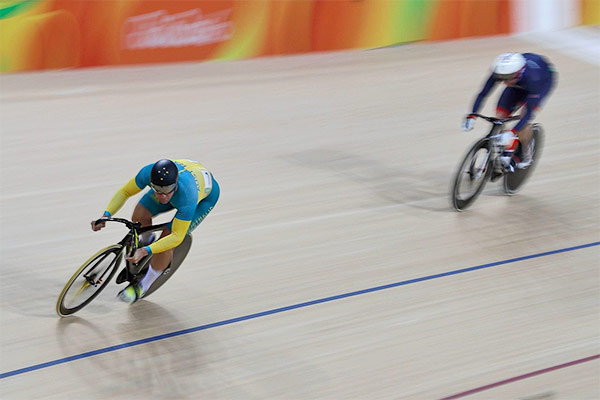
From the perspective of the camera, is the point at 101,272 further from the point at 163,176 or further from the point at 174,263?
the point at 163,176

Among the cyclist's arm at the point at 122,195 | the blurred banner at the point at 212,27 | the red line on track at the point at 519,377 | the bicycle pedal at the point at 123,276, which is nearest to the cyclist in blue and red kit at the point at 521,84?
the red line on track at the point at 519,377

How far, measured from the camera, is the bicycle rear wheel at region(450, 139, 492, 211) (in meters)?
4.95

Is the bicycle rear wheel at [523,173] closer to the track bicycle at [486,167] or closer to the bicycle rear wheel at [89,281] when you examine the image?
the track bicycle at [486,167]

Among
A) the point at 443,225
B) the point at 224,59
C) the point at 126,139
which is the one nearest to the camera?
the point at 443,225

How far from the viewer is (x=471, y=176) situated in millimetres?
5062

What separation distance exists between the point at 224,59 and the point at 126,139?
2.08 meters

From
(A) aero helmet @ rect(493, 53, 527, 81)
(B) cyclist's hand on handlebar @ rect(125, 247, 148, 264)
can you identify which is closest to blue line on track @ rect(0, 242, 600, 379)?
(B) cyclist's hand on handlebar @ rect(125, 247, 148, 264)

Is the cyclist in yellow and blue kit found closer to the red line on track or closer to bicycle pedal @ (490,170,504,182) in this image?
the red line on track

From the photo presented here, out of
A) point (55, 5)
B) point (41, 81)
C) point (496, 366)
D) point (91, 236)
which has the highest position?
point (55, 5)

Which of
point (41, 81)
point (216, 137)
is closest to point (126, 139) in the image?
point (216, 137)

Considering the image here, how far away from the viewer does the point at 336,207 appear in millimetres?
5305

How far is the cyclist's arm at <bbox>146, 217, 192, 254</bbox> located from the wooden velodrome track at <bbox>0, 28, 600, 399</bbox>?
0.53 metres

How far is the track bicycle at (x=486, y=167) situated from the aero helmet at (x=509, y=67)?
28cm

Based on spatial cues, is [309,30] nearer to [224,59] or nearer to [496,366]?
[224,59]
